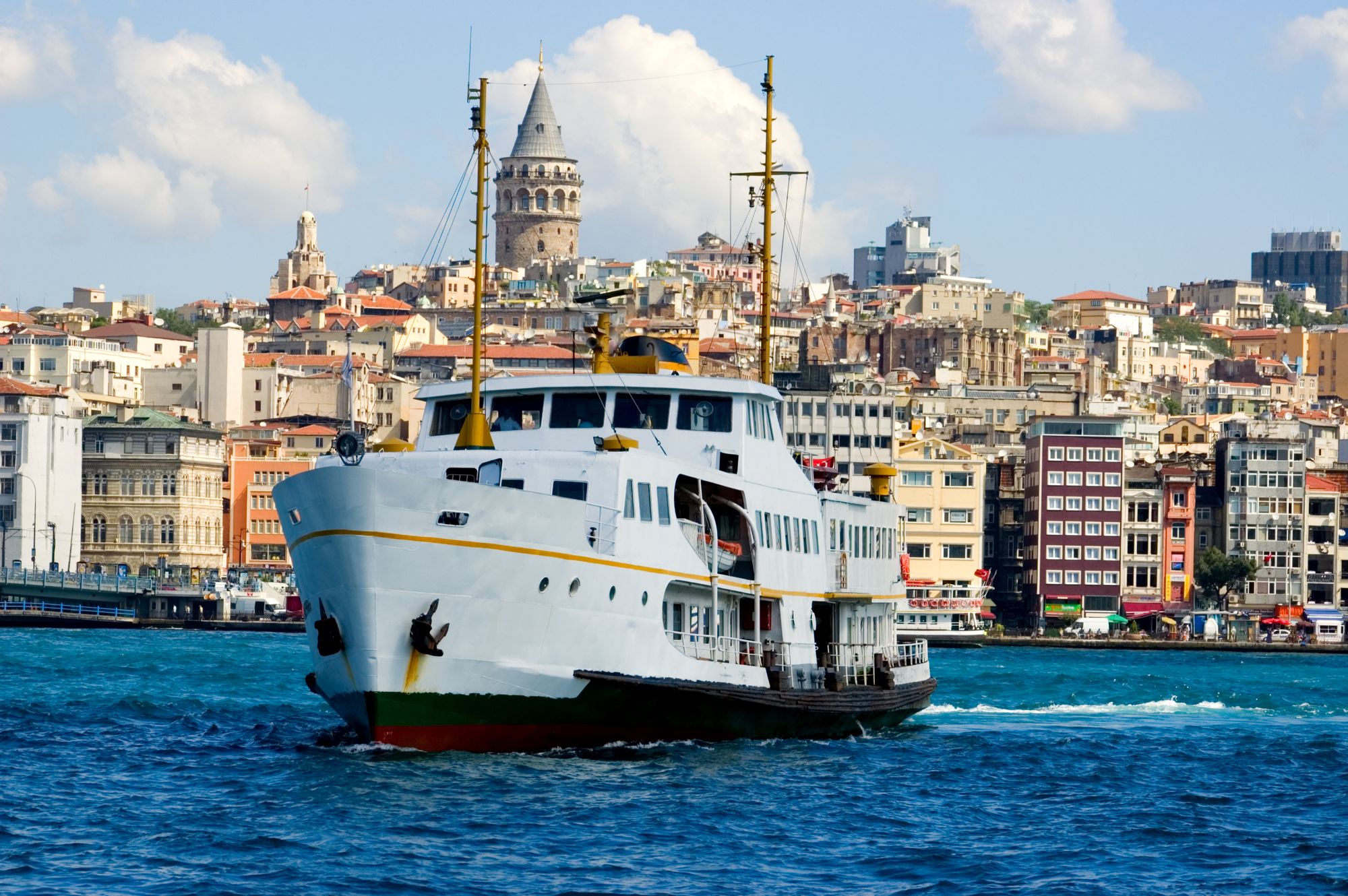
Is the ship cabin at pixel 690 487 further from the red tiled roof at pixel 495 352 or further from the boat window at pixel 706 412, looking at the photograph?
the red tiled roof at pixel 495 352

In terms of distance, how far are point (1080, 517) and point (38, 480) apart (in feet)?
156

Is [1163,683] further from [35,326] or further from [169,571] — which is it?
[35,326]

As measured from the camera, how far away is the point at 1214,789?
32125 mm

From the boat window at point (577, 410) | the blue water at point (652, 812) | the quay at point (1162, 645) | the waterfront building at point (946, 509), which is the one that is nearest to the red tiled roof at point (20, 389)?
the waterfront building at point (946, 509)

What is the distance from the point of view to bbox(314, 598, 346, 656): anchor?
28.2 meters

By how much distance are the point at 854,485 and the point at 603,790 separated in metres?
76.7

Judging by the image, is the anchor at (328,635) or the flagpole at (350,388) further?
the flagpole at (350,388)

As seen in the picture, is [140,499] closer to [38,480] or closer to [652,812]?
[38,480]

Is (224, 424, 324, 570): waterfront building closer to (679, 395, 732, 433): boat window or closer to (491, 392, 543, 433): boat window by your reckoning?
(491, 392, 543, 433): boat window

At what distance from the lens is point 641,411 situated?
109ft

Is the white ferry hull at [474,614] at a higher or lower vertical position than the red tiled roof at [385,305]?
lower

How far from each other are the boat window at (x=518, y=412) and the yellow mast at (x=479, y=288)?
0.96 ft

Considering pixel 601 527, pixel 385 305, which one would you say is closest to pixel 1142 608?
pixel 601 527

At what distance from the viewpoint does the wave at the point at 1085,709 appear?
47.8m
